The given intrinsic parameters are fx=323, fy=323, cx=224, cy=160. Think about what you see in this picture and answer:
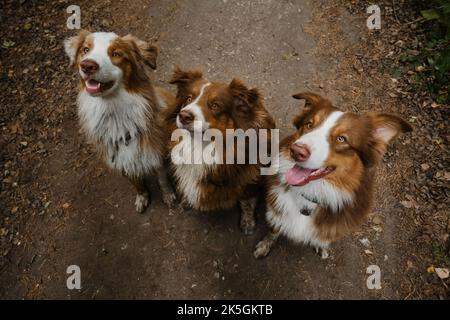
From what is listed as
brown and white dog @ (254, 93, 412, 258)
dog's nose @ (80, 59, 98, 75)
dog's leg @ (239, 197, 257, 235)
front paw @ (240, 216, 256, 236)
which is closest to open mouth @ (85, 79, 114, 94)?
dog's nose @ (80, 59, 98, 75)

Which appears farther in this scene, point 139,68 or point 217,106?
point 139,68

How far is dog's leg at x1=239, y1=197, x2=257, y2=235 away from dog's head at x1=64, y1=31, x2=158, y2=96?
174cm

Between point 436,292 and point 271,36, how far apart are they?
4.24 metres

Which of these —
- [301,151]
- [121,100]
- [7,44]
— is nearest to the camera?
[301,151]

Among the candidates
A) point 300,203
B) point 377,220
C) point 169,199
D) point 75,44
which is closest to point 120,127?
point 75,44

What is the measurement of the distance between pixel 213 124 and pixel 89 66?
1117 mm

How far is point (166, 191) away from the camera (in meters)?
3.97

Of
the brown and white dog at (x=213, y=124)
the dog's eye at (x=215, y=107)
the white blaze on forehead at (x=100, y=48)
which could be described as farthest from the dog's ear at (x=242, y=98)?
the white blaze on forehead at (x=100, y=48)

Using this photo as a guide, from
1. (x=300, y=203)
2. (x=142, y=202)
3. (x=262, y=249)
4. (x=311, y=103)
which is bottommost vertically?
(x=262, y=249)

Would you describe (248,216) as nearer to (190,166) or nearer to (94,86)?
(190,166)

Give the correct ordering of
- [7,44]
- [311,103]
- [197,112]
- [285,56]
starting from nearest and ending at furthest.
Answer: [197,112] < [311,103] < [285,56] < [7,44]

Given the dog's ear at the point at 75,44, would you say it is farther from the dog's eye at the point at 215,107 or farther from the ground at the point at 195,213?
the ground at the point at 195,213
